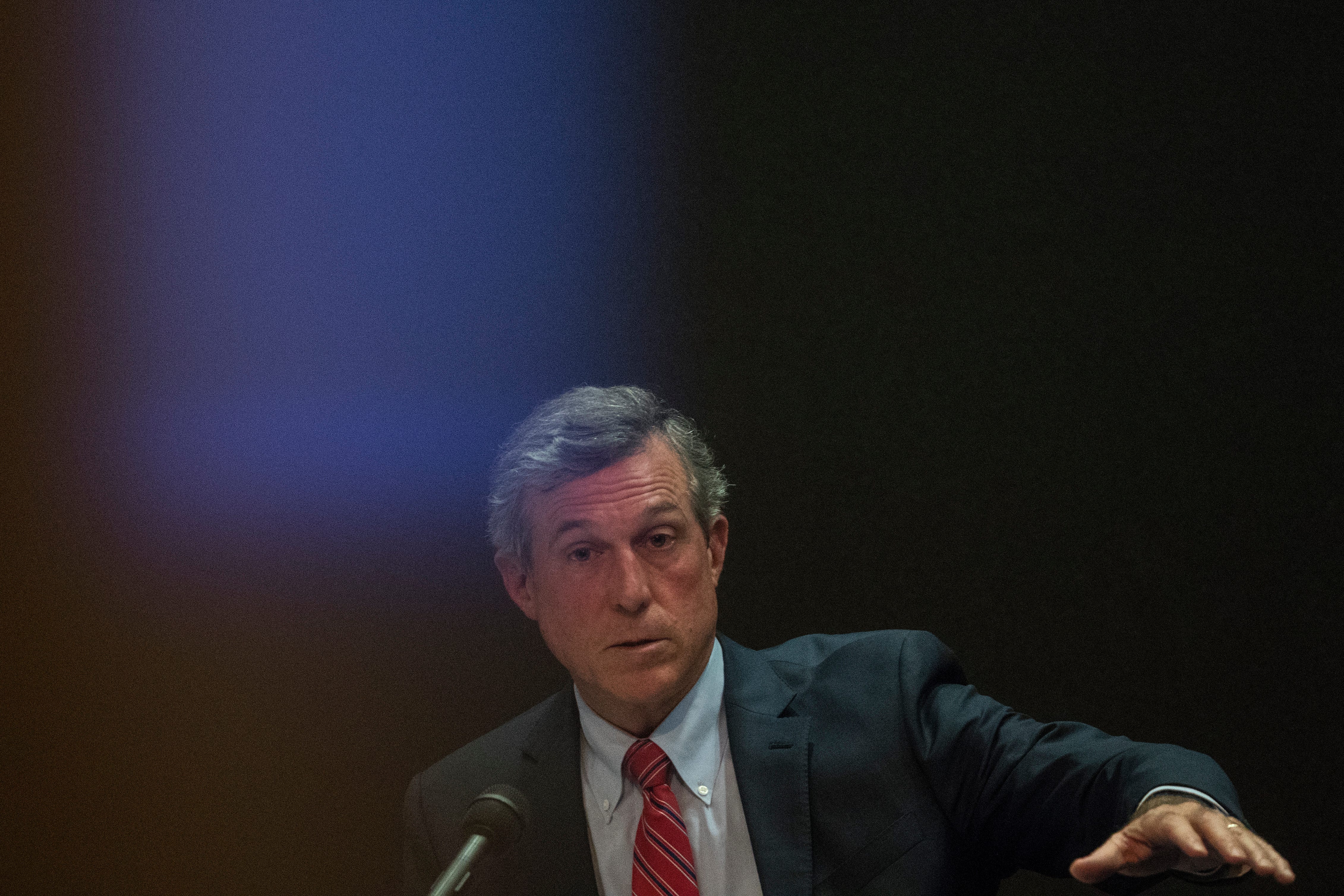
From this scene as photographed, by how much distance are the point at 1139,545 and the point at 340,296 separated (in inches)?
65.2

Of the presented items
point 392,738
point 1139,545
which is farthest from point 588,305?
point 1139,545

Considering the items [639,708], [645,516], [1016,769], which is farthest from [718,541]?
[1016,769]

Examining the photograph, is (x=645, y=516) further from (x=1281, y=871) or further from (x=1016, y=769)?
(x=1281, y=871)

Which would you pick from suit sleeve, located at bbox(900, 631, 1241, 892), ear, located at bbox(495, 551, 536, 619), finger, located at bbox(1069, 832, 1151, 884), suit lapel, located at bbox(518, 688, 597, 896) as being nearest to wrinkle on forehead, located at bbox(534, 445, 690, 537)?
ear, located at bbox(495, 551, 536, 619)

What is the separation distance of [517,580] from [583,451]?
0.95 feet

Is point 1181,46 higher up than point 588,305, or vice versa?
point 1181,46

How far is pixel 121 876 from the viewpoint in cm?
217

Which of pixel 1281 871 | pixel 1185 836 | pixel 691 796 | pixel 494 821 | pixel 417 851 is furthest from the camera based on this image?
pixel 417 851

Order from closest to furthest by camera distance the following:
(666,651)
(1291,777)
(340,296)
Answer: (666,651) < (1291,777) < (340,296)

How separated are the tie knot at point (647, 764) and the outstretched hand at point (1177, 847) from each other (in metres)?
0.70

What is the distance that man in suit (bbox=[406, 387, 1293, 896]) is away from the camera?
1638 mm

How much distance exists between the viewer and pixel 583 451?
1.76 m

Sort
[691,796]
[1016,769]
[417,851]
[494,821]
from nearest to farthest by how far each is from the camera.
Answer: [494,821], [1016,769], [691,796], [417,851]

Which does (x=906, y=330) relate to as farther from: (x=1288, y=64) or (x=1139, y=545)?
(x=1288, y=64)
